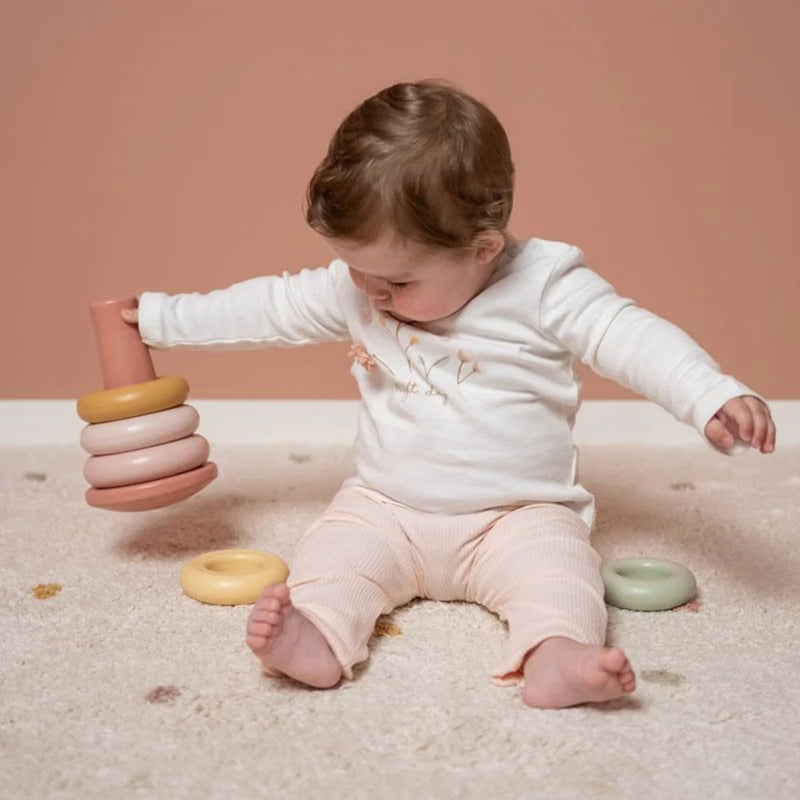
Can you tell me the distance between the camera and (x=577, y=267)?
42.6 inches

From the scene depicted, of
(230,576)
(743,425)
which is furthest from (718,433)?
(230,576)

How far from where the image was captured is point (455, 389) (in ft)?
3.52

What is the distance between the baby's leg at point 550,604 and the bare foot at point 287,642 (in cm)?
14

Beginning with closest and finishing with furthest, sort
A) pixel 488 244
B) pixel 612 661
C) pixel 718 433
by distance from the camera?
1. pixel 612 661
2. pixel 718 433
3. pixel 488 244

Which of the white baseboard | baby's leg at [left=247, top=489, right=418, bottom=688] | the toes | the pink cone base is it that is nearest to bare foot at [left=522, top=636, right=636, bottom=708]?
the toes

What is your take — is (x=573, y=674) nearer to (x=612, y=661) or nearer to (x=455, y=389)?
(x=612, y=661)

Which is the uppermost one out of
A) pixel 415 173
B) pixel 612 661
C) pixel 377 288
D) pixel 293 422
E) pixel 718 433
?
pixel 415 173

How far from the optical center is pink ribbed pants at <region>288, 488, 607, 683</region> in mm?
908

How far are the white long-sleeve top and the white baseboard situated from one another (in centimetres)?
72

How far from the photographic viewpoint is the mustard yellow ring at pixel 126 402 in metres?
1.13

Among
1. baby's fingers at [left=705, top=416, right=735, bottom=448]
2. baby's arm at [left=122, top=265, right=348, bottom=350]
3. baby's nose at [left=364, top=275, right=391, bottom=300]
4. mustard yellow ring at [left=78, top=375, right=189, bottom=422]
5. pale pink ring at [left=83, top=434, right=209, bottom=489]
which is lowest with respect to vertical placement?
pale pink ring at [left=83, top=434, right=209, bottom=489]

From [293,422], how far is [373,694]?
1.02 meters

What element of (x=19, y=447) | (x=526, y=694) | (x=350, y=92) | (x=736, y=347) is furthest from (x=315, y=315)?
(x=736, y=347)

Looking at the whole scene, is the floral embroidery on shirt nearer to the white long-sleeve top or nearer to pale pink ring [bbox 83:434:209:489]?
the white long-sleeve top
